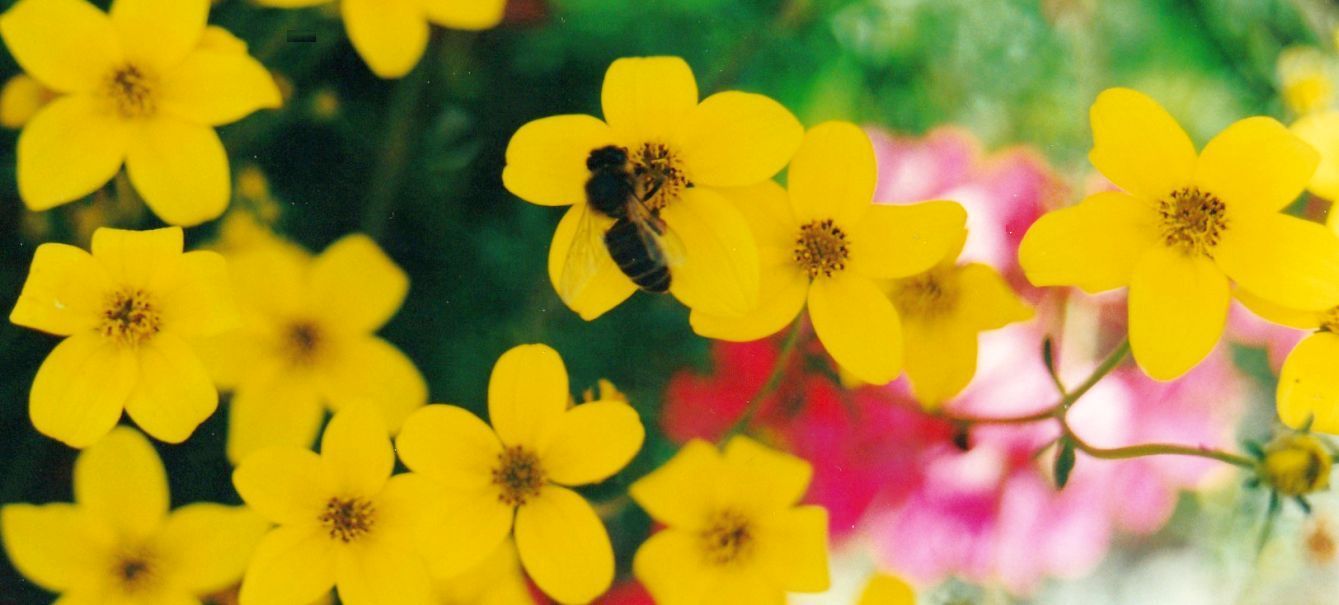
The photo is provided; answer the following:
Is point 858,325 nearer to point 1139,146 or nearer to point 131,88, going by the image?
point 1139,146

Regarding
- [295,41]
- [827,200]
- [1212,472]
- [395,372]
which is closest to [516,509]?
[395,372]

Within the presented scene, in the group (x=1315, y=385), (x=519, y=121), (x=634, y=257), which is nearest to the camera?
(x=634, y=257)

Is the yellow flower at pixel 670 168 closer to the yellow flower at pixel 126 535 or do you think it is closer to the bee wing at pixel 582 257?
the bee wing at pixel 582 257

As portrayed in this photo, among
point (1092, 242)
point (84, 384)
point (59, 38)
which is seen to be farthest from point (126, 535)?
point (1092, 242)

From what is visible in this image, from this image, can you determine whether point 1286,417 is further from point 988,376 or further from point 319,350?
point 319,350

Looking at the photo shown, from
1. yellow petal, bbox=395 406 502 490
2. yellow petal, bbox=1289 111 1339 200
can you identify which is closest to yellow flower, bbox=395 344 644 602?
yellow petal, bbox=395 406 502 490

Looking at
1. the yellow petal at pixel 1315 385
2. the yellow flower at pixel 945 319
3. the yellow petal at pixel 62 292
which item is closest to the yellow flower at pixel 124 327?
the yellow petal at pixel 62 292

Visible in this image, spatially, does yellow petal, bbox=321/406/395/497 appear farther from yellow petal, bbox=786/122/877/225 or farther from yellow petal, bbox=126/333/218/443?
yellow petal, bbox=786/122/877/225
